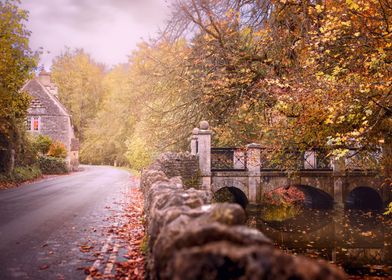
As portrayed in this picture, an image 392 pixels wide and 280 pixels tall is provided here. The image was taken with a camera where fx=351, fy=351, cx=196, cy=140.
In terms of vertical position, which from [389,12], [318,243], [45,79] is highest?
[45,79]

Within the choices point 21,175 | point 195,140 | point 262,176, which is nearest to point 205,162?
point 195,140

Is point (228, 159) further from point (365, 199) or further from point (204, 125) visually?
point (365, 199)

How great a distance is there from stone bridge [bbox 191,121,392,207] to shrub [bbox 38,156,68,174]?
21363mm

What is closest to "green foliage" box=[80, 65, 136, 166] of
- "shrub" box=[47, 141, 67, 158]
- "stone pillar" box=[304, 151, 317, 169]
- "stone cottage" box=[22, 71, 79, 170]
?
"stone cottage" box=[22, 71, 79, 170]

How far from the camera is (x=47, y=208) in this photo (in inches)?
516

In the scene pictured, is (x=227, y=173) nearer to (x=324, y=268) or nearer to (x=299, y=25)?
(x=299, y=25)

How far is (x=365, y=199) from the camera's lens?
22125mm

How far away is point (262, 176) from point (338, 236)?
6195 mm

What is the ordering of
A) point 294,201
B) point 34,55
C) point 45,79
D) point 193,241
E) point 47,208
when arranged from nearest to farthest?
point 193,241, point 47,208, point 34,55, point 294,201, point 45,79

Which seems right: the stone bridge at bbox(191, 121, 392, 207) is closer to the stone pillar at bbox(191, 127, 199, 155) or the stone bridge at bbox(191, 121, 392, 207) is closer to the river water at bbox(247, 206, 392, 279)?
the stone pillar at bbox(191, 127, 199, 155)

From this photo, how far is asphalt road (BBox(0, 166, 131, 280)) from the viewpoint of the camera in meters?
6.48

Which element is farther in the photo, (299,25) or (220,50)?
(220,50)

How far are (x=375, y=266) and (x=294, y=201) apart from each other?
14.4 meters

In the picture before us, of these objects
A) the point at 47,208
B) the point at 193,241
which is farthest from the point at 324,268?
the point at 47,208
